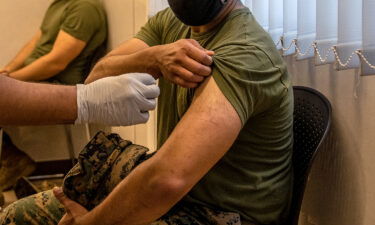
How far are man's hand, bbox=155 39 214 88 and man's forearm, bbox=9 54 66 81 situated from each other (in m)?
1.96

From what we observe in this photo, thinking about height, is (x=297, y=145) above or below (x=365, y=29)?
below

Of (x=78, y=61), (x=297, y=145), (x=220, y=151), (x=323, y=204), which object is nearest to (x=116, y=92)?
(x=220, y=151)

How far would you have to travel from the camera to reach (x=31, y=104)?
110 cm

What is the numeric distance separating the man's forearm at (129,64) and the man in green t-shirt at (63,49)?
1446mm

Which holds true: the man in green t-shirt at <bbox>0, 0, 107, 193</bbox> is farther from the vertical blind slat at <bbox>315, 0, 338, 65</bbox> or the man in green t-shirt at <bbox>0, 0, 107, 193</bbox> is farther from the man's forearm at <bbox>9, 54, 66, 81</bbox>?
the vertical blind slat at <bbox>315, 0, 338, 65</bbox>

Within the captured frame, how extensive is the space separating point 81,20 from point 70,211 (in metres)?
1.94

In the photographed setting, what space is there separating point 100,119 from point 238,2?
52 centimetres

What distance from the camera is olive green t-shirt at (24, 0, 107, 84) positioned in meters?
3.06

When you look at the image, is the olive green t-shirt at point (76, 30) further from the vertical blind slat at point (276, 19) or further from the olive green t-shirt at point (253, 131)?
the olive green t-shirt at point (253, 131)

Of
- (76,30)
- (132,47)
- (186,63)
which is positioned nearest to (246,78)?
(186,63)

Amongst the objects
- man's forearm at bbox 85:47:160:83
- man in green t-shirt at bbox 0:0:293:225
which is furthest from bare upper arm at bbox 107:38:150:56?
man in green t-shirt at bbox 0:0:293:225

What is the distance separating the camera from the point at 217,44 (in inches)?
51.3

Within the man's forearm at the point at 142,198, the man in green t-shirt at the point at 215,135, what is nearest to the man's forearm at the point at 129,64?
the man in green t-shirt at the point at 215,135

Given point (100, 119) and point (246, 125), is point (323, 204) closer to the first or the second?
point (246, 125)
